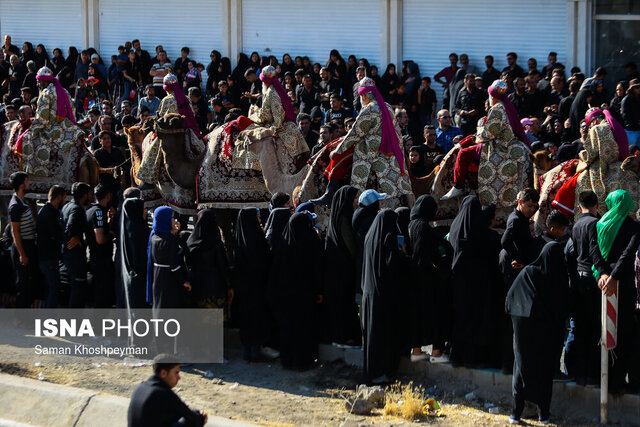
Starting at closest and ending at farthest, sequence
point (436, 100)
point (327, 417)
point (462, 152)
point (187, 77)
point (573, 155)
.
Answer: point (327, 417)
point (462, 152)
point (573, 155)
point (436, 100)
point (187, 77)

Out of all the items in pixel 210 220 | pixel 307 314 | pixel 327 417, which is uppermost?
pixel 210 220

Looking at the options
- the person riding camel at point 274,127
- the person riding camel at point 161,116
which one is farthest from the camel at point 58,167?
the person riding camel at point 274,127

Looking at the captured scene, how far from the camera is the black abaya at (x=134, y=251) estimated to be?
413 inches

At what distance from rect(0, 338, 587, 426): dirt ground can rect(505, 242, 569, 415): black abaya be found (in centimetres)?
31

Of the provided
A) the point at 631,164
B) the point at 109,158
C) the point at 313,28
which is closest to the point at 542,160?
the point at 631,164

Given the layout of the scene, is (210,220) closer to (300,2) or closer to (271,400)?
(271,400)

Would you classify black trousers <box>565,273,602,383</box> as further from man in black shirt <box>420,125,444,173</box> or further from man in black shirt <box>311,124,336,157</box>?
man in black shirt <box>311,124,336,157</box>

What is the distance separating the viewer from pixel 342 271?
10031 millimetres

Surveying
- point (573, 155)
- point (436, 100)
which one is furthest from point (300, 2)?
point (573, 155)

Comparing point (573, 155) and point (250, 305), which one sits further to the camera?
point (573, 155)

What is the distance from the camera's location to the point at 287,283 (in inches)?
397

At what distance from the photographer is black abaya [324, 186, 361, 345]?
10.1 metres

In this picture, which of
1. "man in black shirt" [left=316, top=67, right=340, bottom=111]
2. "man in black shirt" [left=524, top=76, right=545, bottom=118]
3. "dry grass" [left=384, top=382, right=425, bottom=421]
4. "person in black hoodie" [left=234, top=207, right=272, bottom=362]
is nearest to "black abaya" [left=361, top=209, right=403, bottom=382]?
"dry grass" [left=384, top=382, right=425, bottom=421]

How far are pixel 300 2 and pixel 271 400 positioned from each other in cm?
1447
